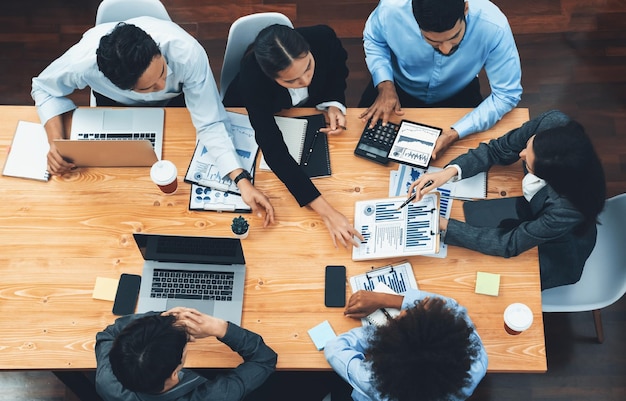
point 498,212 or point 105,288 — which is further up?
point 498,212

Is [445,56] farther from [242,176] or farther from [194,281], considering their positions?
[194,281]

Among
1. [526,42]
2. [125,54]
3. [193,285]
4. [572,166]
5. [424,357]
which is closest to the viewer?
[424,357]

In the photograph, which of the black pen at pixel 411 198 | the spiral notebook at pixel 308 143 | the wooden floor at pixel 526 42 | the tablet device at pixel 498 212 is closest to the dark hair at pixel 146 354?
the spiral notebook at pixel 308 143

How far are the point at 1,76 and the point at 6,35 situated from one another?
0.26 meters

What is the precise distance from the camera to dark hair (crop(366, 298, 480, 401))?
61.0 inches

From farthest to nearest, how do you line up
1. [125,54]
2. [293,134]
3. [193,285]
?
[293,134], [193,285], [125,54]

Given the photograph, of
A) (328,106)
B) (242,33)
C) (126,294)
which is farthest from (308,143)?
(126,294)

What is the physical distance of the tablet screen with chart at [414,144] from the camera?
2.07 metres

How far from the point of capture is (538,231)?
1.88 meters

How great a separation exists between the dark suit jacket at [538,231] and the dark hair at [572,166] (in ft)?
0.18

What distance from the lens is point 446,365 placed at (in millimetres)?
1547

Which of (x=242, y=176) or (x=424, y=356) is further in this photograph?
(x=242, y=176)

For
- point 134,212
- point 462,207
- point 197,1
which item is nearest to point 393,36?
point 462,207

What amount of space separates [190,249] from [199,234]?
0.15 meters
